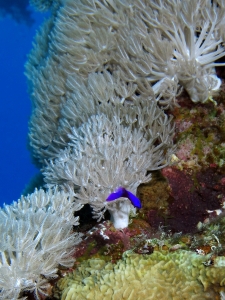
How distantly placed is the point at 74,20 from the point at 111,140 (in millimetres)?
2062

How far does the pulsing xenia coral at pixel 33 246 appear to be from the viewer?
2525 mm

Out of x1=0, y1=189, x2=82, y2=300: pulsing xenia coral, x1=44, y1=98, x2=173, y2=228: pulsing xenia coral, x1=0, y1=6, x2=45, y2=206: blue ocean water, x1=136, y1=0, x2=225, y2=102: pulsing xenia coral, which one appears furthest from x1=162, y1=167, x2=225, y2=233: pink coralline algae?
x1=0, y1=6, x2=45, y2=206: blue ocean water

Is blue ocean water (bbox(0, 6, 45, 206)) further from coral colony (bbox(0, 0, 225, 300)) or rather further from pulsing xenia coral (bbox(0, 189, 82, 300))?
pulsing xenia coral (bbox(0, 189, 82, 300))

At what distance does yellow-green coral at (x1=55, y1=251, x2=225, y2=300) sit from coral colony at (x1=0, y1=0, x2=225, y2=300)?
0.47 meters

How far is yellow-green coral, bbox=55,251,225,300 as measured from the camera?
2271 millimetres

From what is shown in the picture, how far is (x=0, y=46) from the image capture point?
240ft

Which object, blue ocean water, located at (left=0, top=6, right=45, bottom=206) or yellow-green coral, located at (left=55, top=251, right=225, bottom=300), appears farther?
blue ocean water, located at (left=0, top=6, right=45, bottom=206)

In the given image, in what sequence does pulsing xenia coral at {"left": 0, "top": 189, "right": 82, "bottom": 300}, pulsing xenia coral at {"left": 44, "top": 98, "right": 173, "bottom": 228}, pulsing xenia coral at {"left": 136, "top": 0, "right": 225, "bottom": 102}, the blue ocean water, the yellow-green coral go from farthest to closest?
1. the blue ocean water
2. pulsing xenia coral at {"left": 136, "top": 0, "right": 225, "bottom": 102}
3. pulsing xenia coral at {"left": 44, "top": 98, "right": 173, "bottom": 228}
4. pulsing xenia coral at {"left": 0, "top": 189, "right": 82, "bottom": 300}
5. the yellow-green coral

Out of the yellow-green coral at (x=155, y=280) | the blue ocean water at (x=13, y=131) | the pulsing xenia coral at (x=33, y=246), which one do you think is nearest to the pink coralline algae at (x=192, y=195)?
the yellow-green coral at (x=155, y=280)

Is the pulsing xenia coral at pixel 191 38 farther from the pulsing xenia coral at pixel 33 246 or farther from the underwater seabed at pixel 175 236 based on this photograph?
the pulsing xenia coral at pixel 33 246

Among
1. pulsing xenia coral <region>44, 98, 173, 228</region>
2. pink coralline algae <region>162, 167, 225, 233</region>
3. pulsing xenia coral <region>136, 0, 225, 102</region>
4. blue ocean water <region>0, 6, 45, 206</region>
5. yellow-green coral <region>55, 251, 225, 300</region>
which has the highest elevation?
blue ocean water <region>0, 6, 45, 206</region>

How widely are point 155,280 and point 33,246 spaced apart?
1069mm

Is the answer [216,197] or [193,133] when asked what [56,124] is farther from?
[216,197]

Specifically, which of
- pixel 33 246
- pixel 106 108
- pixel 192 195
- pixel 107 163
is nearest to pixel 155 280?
pixel 33 246
